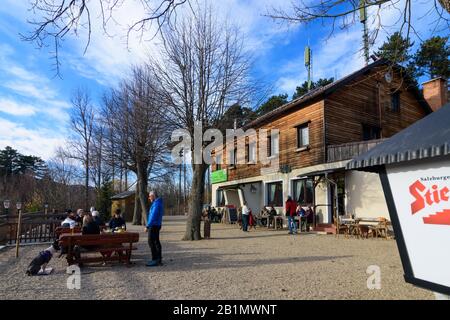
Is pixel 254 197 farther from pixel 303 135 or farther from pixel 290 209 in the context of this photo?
pixel 290 209

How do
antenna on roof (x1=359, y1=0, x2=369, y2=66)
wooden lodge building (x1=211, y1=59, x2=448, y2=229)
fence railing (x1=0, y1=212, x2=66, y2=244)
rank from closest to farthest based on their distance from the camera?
antenna on roof (x1=359, y1=0, x2=369, y2=66), fence railing (x1=0, y1=212, x2=66, y2=244), wooden lodge building (x1=211, y1=59, x2=448, y2=229)

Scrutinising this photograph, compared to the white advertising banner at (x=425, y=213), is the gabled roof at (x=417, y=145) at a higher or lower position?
higher

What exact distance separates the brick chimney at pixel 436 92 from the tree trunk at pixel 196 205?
15.5 meters

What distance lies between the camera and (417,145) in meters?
4.16

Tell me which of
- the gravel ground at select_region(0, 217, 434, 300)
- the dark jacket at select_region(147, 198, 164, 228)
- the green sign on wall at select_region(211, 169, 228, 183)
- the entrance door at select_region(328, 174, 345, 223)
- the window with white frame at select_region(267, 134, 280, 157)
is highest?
the window with white frame at select_region(267, 134, 280, 157)

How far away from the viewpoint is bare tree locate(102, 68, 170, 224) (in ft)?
67.5

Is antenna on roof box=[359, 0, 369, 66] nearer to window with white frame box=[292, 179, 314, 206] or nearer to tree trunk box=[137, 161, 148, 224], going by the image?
window with white frame box=[292, 179, 314, 206]

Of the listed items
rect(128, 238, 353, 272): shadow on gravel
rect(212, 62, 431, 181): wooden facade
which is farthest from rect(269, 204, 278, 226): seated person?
rect(128, 238, 353, 272): shadow on gravel

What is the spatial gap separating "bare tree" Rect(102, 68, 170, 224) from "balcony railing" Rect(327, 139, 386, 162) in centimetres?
833

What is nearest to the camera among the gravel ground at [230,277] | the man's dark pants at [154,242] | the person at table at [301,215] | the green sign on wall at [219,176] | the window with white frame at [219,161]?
the gravel ground at [230,277]

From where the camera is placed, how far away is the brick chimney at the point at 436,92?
881 inches

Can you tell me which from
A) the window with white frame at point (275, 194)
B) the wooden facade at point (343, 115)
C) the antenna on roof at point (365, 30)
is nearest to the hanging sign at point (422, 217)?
the antenna on roof at point (365, 30)

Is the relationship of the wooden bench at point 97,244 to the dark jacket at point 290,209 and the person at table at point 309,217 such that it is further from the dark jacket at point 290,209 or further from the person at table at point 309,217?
the person at table at point 309,217

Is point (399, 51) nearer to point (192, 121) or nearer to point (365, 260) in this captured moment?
point (365, 260)
